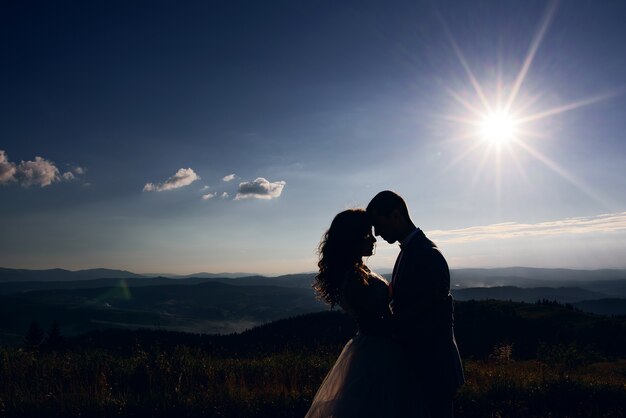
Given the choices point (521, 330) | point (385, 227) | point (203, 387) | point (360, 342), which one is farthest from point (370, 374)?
point (521, 330)

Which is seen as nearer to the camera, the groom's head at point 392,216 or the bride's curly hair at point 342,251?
the groom's head at point 392,216

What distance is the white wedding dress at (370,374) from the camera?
4.30m

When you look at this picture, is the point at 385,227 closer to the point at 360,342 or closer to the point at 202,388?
the point at 360,342

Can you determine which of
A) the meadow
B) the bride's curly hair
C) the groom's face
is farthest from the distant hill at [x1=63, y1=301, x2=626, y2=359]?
the groom's face

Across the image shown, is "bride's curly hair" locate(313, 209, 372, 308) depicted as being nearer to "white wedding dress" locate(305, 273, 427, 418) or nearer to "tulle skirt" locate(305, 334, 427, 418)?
"white wedding dress" locate(305, 273, 427, 418)

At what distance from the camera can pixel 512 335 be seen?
54.9 m

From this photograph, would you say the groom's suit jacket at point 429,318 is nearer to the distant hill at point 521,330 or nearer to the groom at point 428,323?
the groom at point 428,323

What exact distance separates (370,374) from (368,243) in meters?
1.42

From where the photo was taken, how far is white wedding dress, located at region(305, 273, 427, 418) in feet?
14.1

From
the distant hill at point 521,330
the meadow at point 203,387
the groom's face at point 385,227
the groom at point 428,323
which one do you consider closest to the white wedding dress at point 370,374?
the groom at point 428,323

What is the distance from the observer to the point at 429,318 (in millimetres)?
4160

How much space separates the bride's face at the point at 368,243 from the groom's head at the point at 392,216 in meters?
0.25

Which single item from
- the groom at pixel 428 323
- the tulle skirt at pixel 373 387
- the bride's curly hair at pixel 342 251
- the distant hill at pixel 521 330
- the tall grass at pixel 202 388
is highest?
the bride's curly hair at pixel 342 251

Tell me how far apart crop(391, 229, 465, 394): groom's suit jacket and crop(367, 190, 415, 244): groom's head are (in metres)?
0.40
